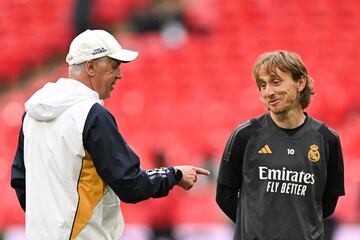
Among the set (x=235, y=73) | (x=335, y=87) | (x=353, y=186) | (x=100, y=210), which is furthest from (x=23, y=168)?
(x=235, y=73)

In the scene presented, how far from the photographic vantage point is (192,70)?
516 inches

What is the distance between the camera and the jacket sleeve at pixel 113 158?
4145 millimetres

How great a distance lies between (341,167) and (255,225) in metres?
0.50

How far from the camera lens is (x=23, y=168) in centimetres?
446

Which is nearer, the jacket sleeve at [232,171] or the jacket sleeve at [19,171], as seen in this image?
the jacket sleeve at [232,171]

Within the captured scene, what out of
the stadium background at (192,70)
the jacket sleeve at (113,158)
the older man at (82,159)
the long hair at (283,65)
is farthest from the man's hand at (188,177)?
the stadium background at (192,70)

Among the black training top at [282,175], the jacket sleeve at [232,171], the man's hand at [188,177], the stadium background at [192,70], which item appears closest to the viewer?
the black training top at [282,175]

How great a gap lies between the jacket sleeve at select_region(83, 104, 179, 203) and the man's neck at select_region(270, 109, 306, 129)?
25.1 inches

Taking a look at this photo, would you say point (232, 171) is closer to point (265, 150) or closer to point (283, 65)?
point (265, 150)

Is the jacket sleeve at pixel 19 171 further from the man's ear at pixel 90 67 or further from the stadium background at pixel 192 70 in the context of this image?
the stadium background at pixel 192 70

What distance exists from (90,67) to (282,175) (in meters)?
0.99

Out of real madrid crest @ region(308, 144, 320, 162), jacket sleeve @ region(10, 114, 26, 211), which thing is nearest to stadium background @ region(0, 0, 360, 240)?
jacket sleeve @ region(10, 114, 26, 211)

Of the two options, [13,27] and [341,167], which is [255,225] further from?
[13,27]

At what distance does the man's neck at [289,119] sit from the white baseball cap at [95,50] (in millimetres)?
707
